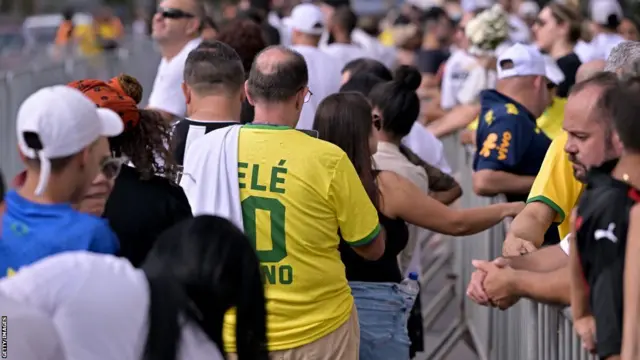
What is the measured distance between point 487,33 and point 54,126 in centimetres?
698

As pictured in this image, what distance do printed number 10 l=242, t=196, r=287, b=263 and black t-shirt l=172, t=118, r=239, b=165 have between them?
0.79 meters

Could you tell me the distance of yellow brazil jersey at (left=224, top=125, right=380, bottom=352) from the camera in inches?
188

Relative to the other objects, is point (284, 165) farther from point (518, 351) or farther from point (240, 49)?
point (240, 49)

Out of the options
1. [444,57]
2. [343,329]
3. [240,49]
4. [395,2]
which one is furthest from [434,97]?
[395,2]

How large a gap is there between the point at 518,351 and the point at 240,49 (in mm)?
2607

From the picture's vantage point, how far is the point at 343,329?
16.3 ft

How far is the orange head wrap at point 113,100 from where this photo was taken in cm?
446

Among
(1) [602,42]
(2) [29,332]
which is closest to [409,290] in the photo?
(2) [29,332]

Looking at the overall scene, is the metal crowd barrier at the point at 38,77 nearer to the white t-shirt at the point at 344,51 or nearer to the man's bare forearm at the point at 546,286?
the white t-shirt at the point at 344,51

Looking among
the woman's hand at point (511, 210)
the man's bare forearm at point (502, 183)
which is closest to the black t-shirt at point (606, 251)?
the woman's hand at point (511, 210)

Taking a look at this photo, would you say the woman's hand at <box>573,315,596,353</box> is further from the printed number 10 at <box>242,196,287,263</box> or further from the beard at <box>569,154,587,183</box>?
the printed number 10 at <box>242,196,287,263</box>

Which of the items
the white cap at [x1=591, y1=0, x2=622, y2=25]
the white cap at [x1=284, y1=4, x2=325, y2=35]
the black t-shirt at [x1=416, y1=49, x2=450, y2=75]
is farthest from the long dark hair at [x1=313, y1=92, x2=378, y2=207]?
the black t-shirt at [x1=416, y1=49, x2=450, y2=75]

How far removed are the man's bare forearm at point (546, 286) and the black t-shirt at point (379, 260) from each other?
1.37 metres

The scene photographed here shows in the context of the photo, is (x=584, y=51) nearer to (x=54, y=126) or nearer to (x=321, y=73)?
(x=321, y=73)
